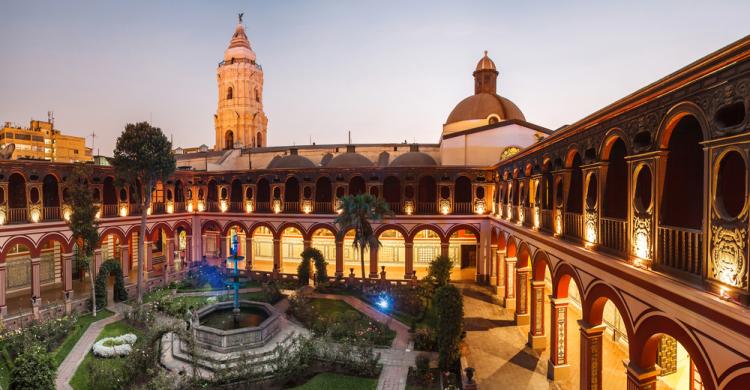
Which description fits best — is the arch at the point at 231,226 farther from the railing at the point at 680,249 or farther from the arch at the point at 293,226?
the railing at the point at 680,249

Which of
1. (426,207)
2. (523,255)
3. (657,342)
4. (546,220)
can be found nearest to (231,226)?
(426,207)

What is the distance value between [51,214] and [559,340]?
87.4 feet

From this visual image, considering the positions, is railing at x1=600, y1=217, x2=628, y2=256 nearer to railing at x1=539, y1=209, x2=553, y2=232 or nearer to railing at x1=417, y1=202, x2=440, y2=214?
railing at x1=539, y1=209, x2=553, y2=232

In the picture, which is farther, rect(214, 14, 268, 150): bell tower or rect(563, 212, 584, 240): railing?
rect(214, 14, 268, 150): bell tower

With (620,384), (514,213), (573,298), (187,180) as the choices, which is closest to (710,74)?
(620,384)

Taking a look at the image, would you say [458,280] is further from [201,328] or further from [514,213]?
[201,328]

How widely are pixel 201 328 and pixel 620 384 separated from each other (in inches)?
624

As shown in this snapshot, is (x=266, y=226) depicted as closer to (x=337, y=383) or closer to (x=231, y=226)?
(x=231, y=226)

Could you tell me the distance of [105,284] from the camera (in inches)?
840

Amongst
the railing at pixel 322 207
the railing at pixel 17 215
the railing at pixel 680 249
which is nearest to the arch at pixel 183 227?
the railing at pixel 17 215

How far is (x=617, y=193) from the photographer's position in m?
10.8

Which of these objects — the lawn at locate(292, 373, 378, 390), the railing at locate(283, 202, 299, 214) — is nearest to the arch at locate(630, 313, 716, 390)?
the lawn at locate(292, 373, 378, 390)

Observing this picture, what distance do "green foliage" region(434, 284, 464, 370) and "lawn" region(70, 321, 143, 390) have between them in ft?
37.1

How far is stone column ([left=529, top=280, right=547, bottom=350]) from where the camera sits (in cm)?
1572
